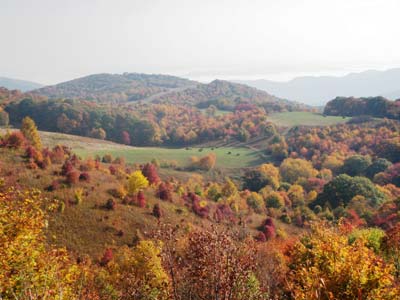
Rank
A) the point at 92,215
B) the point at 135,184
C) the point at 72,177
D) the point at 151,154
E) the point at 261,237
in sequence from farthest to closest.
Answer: the point at 151,154
the point at 135,184
the point at 72,177
the point at 261,237
the point at 92,215

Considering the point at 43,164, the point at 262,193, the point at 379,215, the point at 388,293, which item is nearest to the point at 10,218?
the point at 388,293

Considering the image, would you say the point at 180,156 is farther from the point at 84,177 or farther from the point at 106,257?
the point at 106,257

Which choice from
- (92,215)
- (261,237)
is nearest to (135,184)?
(92,215)

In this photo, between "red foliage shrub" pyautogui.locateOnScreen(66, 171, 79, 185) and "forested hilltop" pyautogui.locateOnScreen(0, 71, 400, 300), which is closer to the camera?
"forested hilltop" pyautogui.locateOnScreen(0, 71, 400, 300)

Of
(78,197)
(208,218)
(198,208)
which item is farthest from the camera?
(198,208)

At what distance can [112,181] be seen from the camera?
2958 inches

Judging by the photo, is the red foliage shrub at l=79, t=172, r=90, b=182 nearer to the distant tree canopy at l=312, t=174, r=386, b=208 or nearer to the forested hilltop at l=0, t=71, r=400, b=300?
the forested hilltop at l=0, t=71, r=400, b=300

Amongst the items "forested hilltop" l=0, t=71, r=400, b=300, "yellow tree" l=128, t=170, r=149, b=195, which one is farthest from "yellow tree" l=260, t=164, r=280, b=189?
"yellow tree" l=128, t=170, r=149, b=195

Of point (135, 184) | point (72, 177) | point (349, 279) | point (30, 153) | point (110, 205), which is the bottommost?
point (110, 205)

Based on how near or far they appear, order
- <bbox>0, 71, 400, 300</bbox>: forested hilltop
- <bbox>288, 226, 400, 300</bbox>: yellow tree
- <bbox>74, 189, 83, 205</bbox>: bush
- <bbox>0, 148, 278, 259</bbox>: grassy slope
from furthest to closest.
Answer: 1. <bbox>74, 189, 83, 205</bbox>: bush
2. <bbox>0, 148, 278, 259</bbox>: grassy slope
3. <bbox>288, 226, 400, 300</bbox>: yellow tree
4. <bbox>0, 71, 400, 300</bbox>: forested hilltop

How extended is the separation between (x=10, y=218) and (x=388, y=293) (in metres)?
Answer: 21.8

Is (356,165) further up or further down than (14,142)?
further down

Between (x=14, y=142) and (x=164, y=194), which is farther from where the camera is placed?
Result: (x=14, y=142)

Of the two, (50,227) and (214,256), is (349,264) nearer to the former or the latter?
(214,256)
